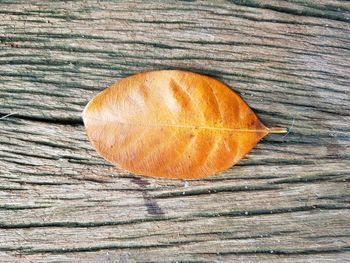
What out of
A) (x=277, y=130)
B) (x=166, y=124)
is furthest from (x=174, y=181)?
(x=277, y=130)

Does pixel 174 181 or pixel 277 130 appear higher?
pixel 277 130

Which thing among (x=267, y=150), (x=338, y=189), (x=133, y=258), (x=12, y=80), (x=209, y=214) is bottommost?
(x=133, y=258)

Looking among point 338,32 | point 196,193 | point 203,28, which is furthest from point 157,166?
point 338,32

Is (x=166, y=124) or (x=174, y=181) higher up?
(x=166, y=124)

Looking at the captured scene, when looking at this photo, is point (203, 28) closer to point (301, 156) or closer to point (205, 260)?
point (301, 156)

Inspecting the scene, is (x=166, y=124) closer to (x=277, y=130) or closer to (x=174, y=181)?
(x=174, y=181)
